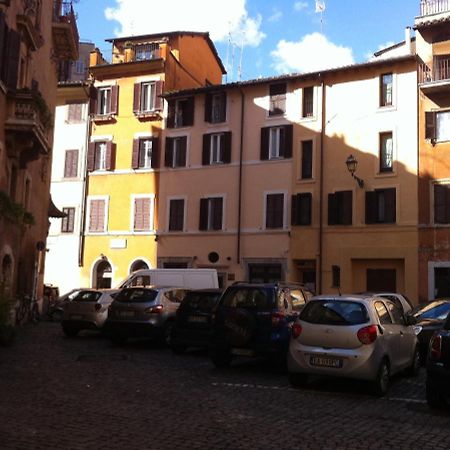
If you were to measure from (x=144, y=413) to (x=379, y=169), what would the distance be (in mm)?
23571

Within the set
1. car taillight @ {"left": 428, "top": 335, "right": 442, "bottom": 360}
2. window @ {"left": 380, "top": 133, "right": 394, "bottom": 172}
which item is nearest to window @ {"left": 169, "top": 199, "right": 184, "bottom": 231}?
window @ {"left": 380, "top": 133, "right": 394, "bottom": 172}

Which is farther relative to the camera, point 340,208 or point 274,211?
point 274,211

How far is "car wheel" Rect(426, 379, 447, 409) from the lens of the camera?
27.0ft

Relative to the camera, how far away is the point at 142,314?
1517 centimetres

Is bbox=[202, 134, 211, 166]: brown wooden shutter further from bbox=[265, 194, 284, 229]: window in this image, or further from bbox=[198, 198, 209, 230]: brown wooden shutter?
bbox=[265, 194, 284, 229]: window

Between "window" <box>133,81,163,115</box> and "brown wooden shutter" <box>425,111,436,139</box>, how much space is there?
15.1 meters

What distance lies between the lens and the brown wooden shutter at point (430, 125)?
91.8 feet

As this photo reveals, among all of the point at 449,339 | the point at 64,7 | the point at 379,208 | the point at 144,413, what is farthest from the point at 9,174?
the point at 379,208

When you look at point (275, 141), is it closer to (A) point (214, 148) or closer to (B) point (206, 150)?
(A) point (214, 148)

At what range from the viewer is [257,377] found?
36.3 feet

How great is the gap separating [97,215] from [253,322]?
26.1 metres

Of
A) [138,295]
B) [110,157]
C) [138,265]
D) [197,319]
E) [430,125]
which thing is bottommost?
[197,319]

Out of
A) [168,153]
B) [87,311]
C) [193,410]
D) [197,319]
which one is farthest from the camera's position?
[168,153]

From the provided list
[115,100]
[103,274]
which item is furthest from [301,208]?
[115,100]
